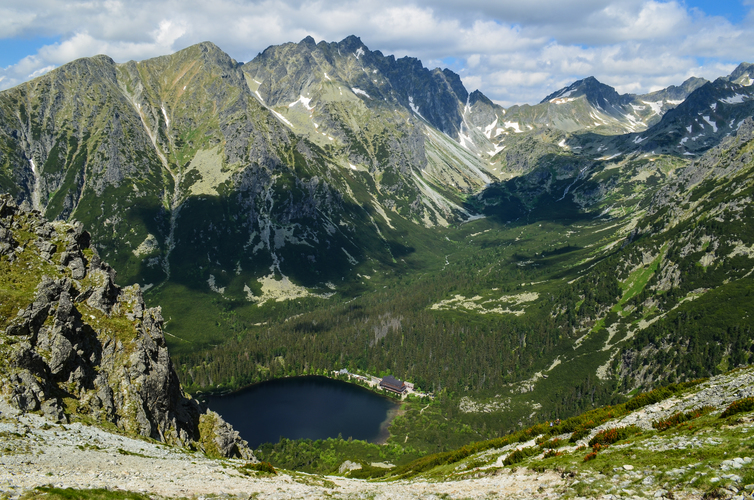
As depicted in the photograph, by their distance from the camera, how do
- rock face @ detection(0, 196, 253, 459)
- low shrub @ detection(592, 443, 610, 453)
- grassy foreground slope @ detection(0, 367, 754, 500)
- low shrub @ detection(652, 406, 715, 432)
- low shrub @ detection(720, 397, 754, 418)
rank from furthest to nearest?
rock face @ detection(0, 196, 253, 459)
low shrub @ detection(652, 406, 715, 432)
low shrub @ detection(592, 443, 610, 453)
low shrub @ detection(720, 397, 754, 418)
grassy foreground slope @ detection(0, 367, 754, 500)

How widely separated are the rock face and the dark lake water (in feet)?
249

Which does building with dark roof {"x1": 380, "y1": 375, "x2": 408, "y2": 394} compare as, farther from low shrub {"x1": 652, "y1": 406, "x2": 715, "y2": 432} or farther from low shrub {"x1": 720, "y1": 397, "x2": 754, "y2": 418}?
low shrub {"x1": 720, "y1": 397, "x2": 754, "y2": 418}

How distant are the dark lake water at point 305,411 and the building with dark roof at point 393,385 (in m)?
5.88

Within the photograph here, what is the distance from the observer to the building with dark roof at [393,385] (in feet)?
604

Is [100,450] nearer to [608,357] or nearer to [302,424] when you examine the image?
[302,424]

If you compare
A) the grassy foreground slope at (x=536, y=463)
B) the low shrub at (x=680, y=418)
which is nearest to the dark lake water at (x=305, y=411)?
the grassy foreground slope at (x=536, y=463)

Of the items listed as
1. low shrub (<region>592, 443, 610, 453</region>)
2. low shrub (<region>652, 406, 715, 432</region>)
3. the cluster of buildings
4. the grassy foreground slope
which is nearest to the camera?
the grassy foreground slope

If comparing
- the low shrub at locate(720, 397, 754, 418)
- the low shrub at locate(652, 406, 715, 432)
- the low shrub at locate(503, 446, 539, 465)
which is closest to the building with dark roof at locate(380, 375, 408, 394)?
the low shrub at locate(503, 446, 539, 465)

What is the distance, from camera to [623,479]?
2522cm

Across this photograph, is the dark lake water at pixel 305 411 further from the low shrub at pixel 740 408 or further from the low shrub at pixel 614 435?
the low shrub at pixel 740 408

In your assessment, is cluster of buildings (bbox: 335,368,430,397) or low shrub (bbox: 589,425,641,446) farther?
cluster of buildings (bbox: 335,368,430,397)

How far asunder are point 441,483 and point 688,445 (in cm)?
1937

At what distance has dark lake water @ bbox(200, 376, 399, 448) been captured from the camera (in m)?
151

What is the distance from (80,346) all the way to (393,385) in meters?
145
